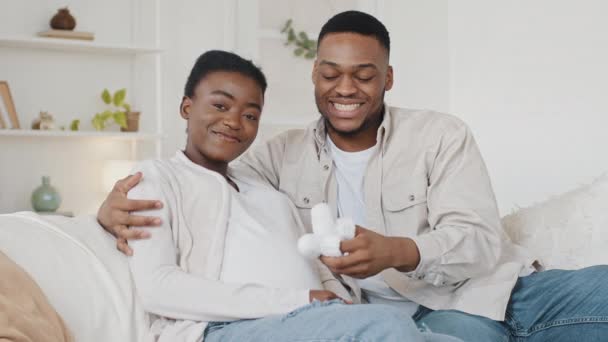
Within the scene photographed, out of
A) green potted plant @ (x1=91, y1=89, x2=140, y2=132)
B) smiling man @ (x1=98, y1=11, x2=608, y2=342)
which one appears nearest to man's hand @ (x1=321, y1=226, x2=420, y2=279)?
smiling man @ (x1=98, y1=11, x2=608, y2=342)

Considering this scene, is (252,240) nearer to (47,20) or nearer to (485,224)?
Result: (485,224)

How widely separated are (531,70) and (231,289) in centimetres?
305

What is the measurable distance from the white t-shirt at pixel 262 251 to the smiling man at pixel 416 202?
15 cm

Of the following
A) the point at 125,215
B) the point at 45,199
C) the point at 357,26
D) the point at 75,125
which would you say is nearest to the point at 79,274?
the point at 125,215

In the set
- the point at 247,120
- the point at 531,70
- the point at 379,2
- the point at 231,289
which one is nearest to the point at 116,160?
the point at 379,2

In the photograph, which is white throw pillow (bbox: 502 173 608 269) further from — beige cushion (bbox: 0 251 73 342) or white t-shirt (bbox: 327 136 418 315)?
beige cushion (bbox: 0 251 73 342)

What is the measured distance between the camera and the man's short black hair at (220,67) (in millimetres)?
1976

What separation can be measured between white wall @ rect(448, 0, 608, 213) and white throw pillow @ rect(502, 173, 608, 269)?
142 centimetres

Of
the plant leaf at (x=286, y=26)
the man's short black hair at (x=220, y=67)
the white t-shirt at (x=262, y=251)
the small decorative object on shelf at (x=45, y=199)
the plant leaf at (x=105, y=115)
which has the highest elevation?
the plant leaf at (x=286, y=26)

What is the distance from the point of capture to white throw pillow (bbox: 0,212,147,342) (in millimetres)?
1584

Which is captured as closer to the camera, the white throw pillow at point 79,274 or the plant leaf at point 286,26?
the white throw pillow at point 79,274

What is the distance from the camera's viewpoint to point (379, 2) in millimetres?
5566

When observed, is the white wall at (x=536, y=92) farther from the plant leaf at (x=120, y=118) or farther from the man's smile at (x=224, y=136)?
the man's smile at (x=224, y=136)

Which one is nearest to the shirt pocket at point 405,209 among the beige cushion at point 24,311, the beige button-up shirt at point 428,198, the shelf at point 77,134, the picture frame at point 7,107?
the beige button-up shirt at point 428,198
